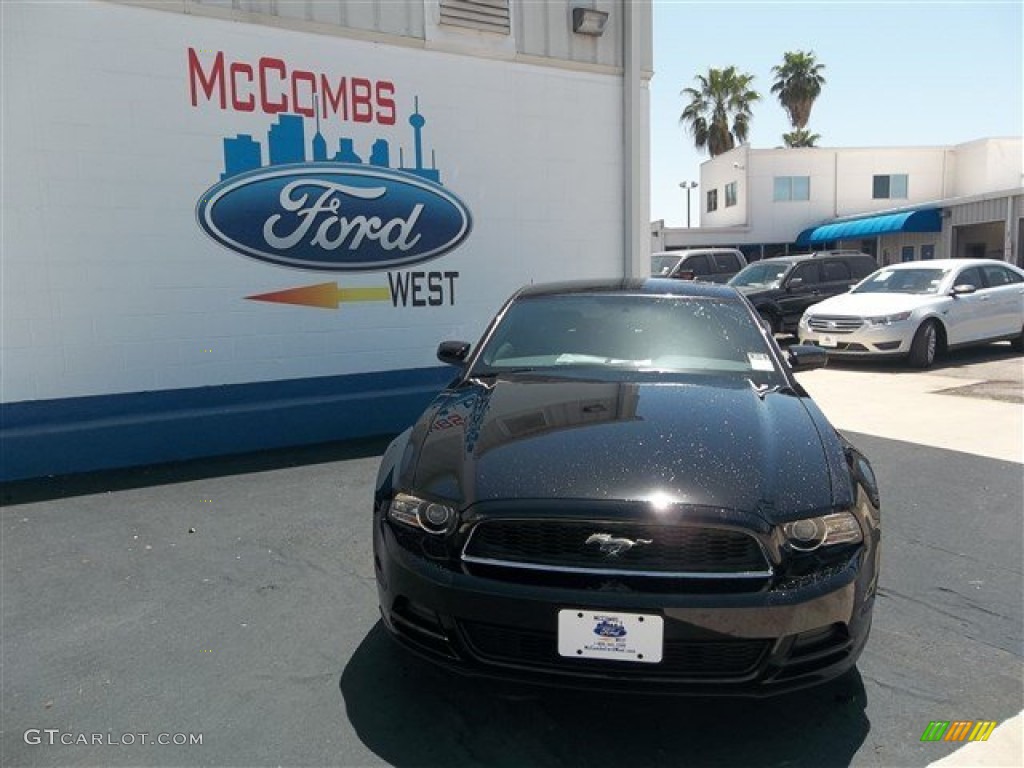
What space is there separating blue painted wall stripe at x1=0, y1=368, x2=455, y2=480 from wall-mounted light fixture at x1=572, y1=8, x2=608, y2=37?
12.6ft

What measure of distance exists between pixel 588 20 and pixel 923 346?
680 cm

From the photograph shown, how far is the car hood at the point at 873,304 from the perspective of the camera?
1066 cm

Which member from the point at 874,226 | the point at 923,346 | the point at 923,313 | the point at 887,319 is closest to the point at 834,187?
the point at 874,226

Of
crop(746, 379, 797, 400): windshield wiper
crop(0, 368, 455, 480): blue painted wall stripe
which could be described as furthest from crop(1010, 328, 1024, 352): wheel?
crop(746, 379, 797, 400): windshield wiper

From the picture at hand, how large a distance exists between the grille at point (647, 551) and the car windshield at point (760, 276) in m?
12.5

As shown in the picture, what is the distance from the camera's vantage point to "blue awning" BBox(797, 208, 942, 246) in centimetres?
2672

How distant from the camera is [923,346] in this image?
34.6 feet

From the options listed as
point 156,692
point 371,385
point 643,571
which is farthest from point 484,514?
point 371,385

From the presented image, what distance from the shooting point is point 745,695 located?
7.25ft

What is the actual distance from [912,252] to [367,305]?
28449mm

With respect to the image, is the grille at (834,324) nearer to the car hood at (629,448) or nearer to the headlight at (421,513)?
the car hood at (629,448)

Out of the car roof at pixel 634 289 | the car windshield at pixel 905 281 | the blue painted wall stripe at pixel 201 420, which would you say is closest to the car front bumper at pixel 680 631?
the car roof at pixel 634 289

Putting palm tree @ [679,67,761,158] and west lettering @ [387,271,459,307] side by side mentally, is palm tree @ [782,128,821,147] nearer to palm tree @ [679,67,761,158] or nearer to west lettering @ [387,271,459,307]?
palm tree @ [679,67,761,158]

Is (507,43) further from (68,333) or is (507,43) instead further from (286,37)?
(68,333)
